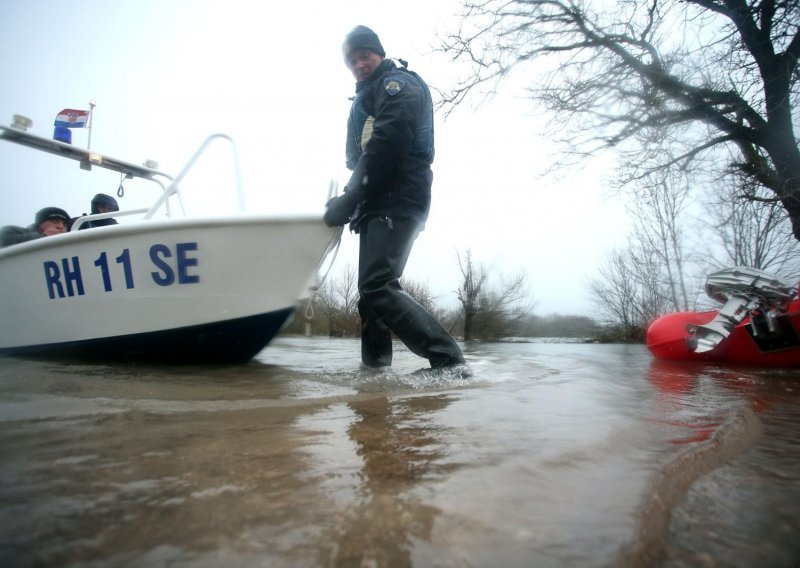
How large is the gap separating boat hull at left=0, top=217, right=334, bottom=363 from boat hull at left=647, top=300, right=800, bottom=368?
355cm

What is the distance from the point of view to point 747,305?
12.1 feet

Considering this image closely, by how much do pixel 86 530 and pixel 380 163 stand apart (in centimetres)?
194

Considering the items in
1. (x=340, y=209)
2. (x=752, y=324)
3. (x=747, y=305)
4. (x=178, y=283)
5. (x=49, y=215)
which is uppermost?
(x=49, y=215)

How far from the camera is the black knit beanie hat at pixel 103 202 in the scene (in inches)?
164

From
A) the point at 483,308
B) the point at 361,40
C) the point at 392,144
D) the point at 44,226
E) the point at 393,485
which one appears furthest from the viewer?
the point at 483,308

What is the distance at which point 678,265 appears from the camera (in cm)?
1630

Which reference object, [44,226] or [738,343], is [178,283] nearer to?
[44,226]

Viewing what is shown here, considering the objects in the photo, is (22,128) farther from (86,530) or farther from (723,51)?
(723,51)

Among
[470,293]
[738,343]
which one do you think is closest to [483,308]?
[470,293]

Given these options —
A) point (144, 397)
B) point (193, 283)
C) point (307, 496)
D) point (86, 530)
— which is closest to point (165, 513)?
point (86, 530)

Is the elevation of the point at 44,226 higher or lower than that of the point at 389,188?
higher

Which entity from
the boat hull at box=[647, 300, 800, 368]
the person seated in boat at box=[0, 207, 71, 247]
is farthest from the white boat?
the boat hull at box=[647, 300, 800, 368]

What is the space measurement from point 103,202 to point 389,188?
11.4 ft

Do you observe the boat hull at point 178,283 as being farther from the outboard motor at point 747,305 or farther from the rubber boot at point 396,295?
the outboard motor at point 747,305
